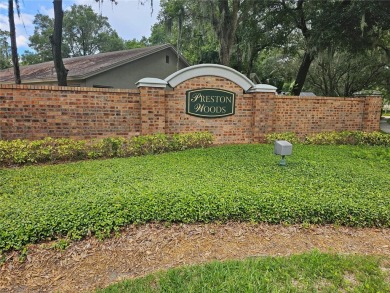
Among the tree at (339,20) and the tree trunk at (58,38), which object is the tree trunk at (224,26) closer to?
the tree at (339,20)

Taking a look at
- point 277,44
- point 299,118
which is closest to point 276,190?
point 299,118

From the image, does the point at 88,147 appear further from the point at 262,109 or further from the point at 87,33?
the point at 87,33

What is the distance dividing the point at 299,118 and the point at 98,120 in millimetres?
6584

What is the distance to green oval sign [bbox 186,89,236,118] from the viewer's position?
26.2ft

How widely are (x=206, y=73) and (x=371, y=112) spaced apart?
6405 mm

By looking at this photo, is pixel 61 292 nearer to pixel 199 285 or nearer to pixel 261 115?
pixel 199 285

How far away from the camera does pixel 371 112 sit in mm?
9734

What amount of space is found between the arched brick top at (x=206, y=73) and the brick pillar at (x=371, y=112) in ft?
15.2

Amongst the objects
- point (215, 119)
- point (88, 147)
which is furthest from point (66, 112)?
point (215, 119)

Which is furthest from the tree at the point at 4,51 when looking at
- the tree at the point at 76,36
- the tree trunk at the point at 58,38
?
the tree trunk at the point at 58,38

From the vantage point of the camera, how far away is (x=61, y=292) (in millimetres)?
2314

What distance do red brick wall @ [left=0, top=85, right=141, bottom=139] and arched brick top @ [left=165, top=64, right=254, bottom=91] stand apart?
49.3 inches

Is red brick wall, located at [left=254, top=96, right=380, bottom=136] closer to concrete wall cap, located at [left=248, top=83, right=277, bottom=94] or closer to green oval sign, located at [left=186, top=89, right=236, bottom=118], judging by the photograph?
concrete wall cap, located at [left=248, top=83, right=277, bottom=94]

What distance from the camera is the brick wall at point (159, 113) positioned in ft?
20.6
